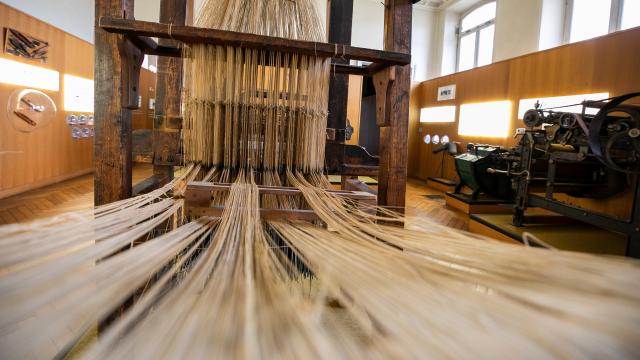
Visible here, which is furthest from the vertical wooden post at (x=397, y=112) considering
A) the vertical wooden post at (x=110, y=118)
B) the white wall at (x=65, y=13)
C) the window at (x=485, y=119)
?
the white wall at (x=65, y=13)

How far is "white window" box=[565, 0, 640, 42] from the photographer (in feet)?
16.0

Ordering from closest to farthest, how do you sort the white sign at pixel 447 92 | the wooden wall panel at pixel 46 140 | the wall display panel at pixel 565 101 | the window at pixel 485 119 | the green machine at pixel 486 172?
the wall display panel at pixel 565 101
the wooden wall panel at pixel 46 140
the green machine at pixel 486 172
the window at pixel 485 119
the white sign at pixel 447 92

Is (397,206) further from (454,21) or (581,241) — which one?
(454,21)

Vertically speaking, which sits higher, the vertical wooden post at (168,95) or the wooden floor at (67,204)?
the vertical wooden post at (168,95)

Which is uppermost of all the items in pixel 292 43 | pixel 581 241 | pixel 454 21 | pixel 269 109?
pixel 454 21

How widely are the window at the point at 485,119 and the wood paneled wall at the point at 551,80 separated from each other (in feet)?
0.27

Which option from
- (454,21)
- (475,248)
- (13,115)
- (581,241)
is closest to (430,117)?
(454,21)

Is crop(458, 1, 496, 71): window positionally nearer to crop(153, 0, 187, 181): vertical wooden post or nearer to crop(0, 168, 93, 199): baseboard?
crop(153, 0, 187, 181): vertical wooden post

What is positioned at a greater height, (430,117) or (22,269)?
(430,117)

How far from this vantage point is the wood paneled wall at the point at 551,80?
3652 mm

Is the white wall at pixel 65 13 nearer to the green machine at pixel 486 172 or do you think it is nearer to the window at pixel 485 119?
the green machine at pixel 486 172

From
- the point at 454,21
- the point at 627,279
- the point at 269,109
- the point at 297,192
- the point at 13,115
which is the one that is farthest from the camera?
the point at 454,21

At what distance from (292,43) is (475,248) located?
0.77 m

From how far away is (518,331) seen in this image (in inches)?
13.6
